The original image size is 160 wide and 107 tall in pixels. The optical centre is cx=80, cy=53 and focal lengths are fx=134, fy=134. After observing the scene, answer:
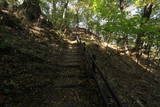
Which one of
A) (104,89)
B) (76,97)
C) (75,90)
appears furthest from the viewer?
(104,89)

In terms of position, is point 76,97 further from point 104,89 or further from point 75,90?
point 104,89

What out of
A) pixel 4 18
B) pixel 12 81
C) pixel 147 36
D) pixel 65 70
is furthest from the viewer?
pixel 4 18

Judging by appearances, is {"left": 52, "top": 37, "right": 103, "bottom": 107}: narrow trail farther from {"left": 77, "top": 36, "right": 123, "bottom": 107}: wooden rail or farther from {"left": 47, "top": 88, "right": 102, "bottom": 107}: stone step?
{"left": 77, "top": 36, "right": 123, "bottom": 107}: wooden rail

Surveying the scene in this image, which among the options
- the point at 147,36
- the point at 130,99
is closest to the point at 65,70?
the point at 130,99

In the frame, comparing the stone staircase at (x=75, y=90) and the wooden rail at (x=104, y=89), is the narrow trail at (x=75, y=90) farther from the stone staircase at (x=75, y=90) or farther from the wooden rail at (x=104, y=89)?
the wooden rail at (x=104, y=89)

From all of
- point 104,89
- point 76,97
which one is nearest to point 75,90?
point 76,97

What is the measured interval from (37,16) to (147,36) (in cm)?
1405

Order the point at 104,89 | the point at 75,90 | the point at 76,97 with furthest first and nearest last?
the point at 104,89
the point at 75,90
the point at 76,97

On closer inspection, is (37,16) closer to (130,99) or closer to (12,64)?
(12,64)

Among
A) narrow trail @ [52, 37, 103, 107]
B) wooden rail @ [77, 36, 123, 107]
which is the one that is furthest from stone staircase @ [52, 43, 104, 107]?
wooden rail @ [77, 36, 123, 107]

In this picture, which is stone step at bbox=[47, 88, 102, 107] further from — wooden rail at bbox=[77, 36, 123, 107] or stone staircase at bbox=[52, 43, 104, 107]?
wooden rail at bbox=[77, 36, 123, 107]

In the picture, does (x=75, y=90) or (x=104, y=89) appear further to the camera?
(x=104, y=89)

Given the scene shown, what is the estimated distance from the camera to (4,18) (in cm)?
1142

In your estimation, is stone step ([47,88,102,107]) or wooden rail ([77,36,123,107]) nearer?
wooden rail ([77,36,123,107])
